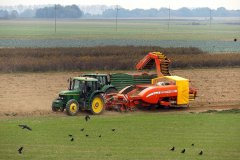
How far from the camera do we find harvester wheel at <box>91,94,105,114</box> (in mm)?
23922

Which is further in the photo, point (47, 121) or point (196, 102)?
point (196, 102)

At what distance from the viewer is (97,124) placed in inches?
786

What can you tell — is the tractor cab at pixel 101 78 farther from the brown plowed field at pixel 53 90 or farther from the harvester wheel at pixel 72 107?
the harvester wheel at pixel 72 107

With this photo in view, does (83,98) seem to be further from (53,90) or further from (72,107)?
(53,90)

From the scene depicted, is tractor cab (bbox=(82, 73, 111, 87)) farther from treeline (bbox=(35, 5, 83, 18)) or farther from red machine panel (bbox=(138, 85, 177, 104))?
treeline (bbox=(35, 5, 83, 18))

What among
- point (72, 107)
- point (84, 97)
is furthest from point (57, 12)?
point (72, 107)

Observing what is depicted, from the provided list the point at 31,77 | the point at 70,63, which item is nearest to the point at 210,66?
the point at 70,63

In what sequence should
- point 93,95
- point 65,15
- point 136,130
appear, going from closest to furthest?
1. point 136,130
2. point 93,95
3. point 65,15

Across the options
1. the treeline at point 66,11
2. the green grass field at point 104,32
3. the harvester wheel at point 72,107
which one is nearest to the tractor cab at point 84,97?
the harvester wheel at point 72,107

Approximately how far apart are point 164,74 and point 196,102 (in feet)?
7.04

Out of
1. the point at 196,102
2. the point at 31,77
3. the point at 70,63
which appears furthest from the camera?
the point at 70,63

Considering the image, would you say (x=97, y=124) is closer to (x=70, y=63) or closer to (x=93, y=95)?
(x=93, y=95)

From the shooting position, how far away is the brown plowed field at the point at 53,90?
26.2 m

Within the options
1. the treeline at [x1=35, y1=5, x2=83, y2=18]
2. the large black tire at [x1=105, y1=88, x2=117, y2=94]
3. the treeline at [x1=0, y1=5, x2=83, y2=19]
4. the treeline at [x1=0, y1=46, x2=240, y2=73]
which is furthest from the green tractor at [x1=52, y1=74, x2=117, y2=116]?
the treeline at [x1=35, y1=5, x2=83, y2=18]
